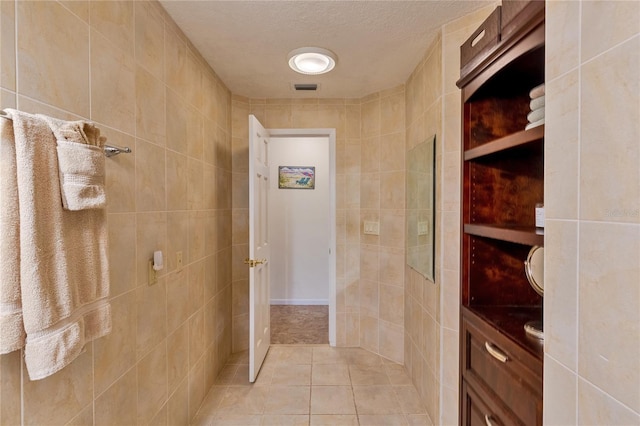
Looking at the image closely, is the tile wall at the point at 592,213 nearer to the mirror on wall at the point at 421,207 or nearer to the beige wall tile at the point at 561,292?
the beige wall tile at the point at 561,292

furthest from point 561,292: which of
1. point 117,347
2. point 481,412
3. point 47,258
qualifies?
point 117,347

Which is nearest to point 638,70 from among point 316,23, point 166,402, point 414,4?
point 414,4

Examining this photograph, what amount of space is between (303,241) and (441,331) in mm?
2562

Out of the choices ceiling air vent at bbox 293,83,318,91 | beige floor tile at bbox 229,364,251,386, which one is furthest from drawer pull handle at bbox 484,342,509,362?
ceiling air vent at bbox 293,83,318,91

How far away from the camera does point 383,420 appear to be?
5.91 feet

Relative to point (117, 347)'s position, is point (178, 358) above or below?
below

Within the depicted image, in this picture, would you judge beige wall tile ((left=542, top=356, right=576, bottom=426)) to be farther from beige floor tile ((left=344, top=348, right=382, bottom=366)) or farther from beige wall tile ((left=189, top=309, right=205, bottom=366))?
beige floor tile ((left=344, top=348, right=382, bottom=366))

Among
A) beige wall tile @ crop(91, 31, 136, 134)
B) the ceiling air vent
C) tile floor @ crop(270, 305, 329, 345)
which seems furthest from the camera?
tile floor @ crop(270, 305, 329, 345)

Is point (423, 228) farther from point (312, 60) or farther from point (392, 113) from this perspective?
point (312, 60)

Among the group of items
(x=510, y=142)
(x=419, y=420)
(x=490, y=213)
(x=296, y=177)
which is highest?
(x=296, y=177)

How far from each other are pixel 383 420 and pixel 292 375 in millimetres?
777

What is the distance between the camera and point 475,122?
1.21 m

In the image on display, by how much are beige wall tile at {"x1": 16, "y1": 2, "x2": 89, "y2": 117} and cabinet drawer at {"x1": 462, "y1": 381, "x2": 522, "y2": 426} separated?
1.76 metres

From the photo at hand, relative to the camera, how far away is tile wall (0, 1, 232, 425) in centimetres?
83
